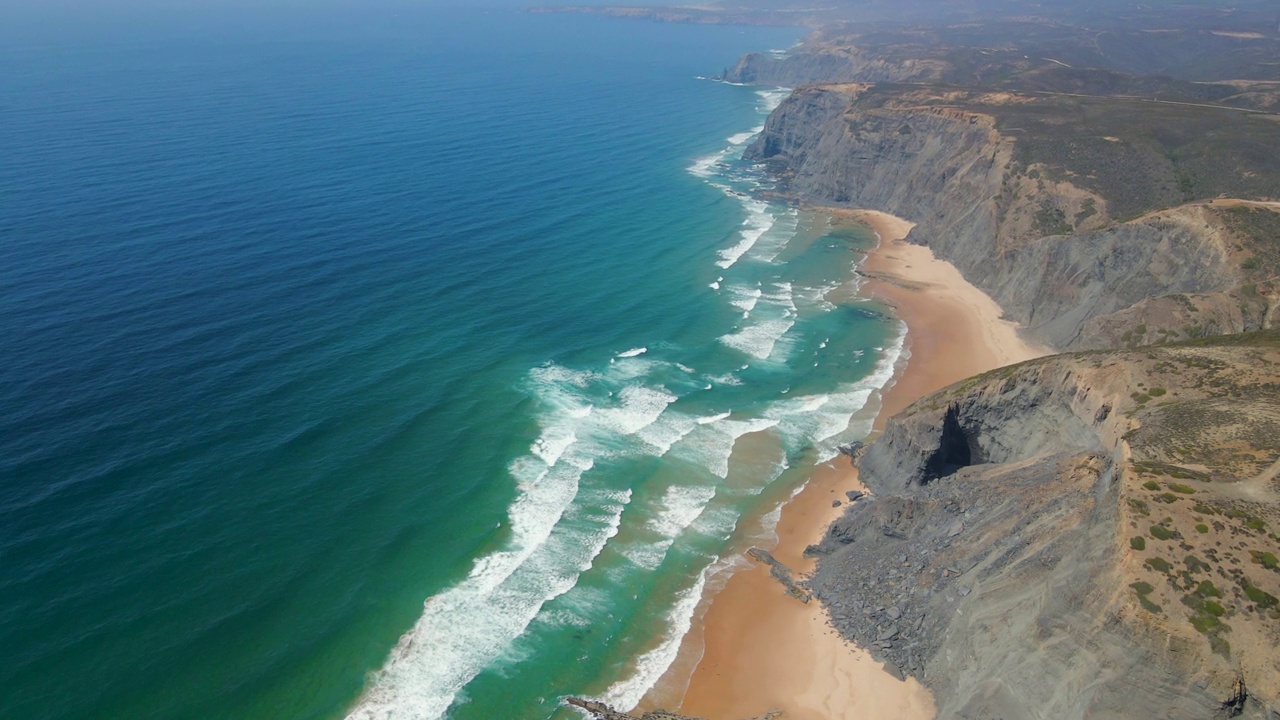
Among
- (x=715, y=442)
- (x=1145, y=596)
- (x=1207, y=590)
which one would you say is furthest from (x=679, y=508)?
(x=1207, y=590)

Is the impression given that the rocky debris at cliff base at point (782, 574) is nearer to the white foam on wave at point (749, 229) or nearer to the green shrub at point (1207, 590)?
the green shrub at point (1207, 590)

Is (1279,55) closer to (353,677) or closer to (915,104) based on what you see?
(915,104)

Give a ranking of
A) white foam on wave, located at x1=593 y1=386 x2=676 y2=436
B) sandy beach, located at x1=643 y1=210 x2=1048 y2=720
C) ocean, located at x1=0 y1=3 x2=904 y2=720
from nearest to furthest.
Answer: sandy beach, located at x1=643 y1=210 x2=1048 y2=720, ocean, located at x1=0 y1=3 x2=904 y2=720, white foam on wave, located at x1=593 y1=386 x2=676 y2=436

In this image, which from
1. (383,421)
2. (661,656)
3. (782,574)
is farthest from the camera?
(383,421)

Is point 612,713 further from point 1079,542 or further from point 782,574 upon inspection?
point 1079,542

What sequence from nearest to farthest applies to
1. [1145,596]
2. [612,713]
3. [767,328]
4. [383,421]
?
[1145,596], [612,713], [383,421], [767,328]

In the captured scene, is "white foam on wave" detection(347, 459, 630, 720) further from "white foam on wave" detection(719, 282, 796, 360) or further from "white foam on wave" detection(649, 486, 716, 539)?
"white foam on wave" detection(719, 282, 796, 360)

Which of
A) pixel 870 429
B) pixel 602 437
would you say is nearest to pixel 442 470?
pixel 602 437

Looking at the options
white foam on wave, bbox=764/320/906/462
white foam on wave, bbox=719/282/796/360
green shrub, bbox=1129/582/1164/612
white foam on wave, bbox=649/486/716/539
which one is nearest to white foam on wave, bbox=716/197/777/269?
white foam on wave, bbox=719/282/796/360
